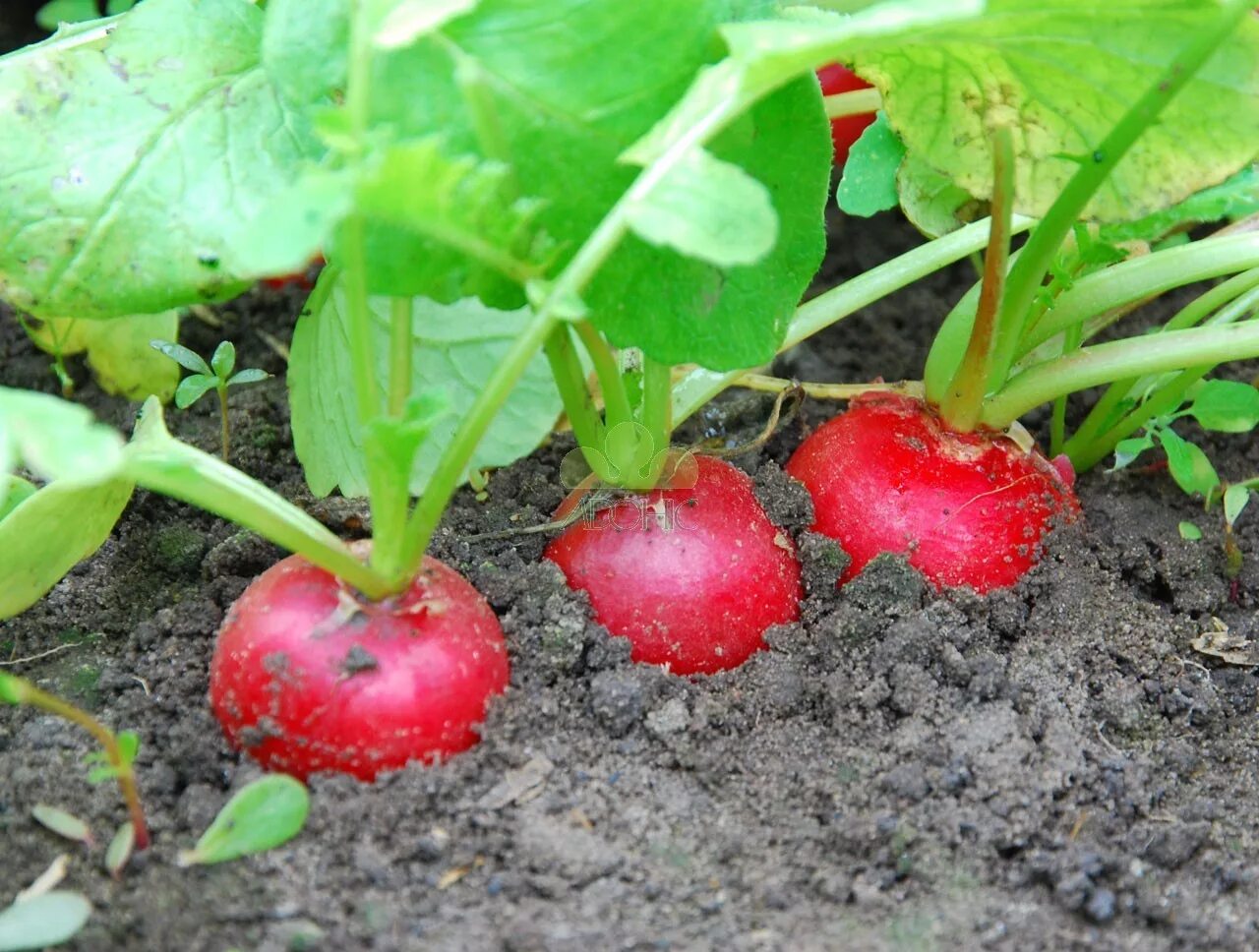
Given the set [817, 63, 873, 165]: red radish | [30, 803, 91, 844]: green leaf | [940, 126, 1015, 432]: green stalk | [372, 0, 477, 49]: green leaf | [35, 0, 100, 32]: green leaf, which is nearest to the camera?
[372, 0, 477, 49]: green leaf

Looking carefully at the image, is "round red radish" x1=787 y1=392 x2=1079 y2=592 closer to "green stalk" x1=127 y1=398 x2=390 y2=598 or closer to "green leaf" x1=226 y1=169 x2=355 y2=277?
"green stalk" x1=127 y1=398 x2=390 y2=598

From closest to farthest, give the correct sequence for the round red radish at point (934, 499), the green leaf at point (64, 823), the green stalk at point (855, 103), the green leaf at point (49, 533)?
1. the green leaf at point (64, 823)
2. the green leaf at point (49, 533)
3. the round red radish at point (934, 499)
4. the green stalk at point (855, 103)

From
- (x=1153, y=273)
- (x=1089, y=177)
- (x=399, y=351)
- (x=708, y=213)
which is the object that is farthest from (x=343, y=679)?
(x=1153, y=273)

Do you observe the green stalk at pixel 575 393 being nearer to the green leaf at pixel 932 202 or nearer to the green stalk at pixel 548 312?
the green stalk at pixel 548 312

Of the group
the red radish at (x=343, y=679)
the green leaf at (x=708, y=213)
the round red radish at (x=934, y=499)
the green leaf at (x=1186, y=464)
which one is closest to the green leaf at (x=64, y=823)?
the red radish at (x=343, y=679)

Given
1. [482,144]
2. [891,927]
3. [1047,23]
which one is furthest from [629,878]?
[1047,23]

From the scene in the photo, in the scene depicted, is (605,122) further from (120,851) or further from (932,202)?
(120,851)

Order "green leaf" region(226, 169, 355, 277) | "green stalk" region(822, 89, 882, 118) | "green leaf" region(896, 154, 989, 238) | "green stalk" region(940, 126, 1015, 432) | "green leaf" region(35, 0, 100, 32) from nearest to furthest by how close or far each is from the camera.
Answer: "green leaf" region(226, 169, 355, 277) → "green stalk" region(940, 126, 1015, 432) → "green leaf" region(896, 154, 989, 238) → "green stalk" region(822, 89, 882, 118) → "green leaf" region(35, 0, 100, 32)

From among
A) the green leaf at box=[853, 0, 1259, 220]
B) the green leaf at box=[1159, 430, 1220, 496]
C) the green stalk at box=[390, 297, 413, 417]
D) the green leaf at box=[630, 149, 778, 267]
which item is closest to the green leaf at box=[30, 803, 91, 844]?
the green stalk at box=[390, 297, 413, 417]
